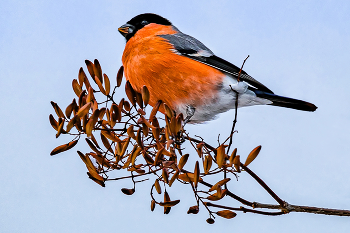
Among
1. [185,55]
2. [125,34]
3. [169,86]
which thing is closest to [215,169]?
[169,86]

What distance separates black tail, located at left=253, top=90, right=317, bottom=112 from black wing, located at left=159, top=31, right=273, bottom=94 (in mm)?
15

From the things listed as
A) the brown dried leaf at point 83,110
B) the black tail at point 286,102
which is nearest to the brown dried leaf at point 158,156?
the brown dried leaf at point 83,110

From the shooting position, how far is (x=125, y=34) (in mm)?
1111

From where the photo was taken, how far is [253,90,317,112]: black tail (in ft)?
3.11

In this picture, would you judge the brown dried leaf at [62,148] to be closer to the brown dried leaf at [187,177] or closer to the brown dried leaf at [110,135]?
the brown dried leaf at [110,135]

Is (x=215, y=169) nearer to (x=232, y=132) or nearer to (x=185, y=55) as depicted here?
(x=232, y=132)

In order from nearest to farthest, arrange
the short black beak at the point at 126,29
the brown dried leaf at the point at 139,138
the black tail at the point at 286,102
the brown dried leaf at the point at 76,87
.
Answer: the brown dried leaf at the point at 139,138
the brown dried leaf at the point at 76,87
the black tail at the point at 286,102
the short black beak at the point at 126,29

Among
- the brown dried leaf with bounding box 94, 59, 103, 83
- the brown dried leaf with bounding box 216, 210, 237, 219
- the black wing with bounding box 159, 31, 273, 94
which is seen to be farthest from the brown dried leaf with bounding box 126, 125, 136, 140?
the black wing with bounding box 159, 31, 273, 94

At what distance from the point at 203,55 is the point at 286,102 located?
0.24 m

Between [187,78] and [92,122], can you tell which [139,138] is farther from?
[187,78]

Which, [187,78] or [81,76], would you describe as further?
[187,78]

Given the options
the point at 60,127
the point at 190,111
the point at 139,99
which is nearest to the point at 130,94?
the point at 139,99

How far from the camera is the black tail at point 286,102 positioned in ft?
3.11

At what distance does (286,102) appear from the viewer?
998 millimetres
